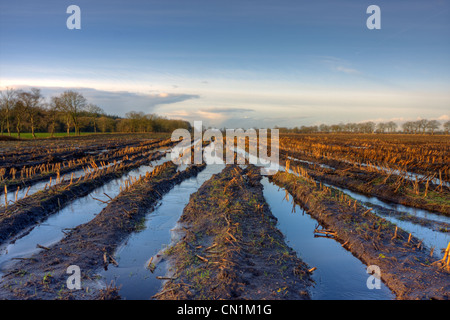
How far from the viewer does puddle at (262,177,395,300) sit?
583 centimetres

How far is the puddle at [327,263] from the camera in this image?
19.1ft

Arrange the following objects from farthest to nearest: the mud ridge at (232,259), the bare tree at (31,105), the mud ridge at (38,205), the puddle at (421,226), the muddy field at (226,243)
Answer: the bare tree at (31,105) → the mud ridge at (38,205) → the puddle at (421,226) → the muddy field at (226,243) → the mud ridge at (232,259)

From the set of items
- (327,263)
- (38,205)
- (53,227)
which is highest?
(38,205)

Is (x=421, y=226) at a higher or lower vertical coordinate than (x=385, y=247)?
lower

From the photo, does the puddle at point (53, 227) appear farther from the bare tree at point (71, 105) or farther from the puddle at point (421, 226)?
the bare tree at point (71, 105)

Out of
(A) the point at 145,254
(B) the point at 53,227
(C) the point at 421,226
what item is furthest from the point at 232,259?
(C) the point at 421,226

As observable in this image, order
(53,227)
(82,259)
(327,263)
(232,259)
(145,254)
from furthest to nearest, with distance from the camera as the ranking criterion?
(53,227) → (145,254) → (327,263) → (82,259) → (232,259)

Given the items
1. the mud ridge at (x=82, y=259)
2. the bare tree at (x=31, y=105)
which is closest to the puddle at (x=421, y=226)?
the mud ridge at (x=82, y=259)

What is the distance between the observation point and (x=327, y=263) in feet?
23.7

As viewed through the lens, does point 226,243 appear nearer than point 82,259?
No

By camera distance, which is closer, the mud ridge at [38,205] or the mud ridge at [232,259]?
the mud ridge at [232,259]

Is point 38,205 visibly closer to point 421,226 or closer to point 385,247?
point 385,247
